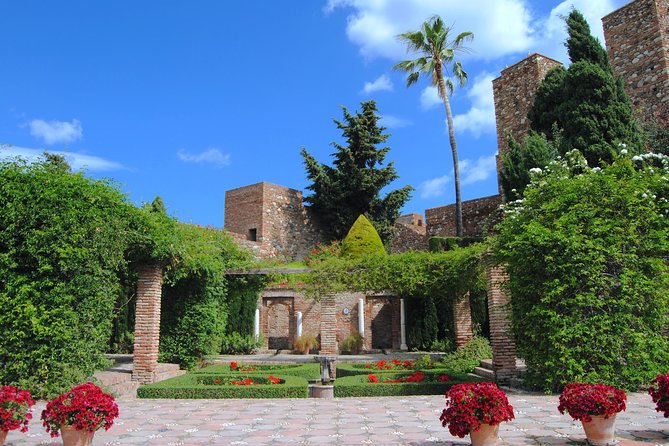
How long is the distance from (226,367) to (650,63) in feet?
55.9

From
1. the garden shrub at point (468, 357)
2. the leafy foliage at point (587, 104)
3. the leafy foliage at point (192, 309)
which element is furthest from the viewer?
the leafy foliage at point (587, 104)

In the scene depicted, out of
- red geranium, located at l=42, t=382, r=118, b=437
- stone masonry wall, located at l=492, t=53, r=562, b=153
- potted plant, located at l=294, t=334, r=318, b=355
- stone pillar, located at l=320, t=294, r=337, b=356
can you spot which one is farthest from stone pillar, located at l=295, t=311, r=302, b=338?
red geranium, located at l=42, t=382, r=118, b=437

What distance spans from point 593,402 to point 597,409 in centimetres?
7

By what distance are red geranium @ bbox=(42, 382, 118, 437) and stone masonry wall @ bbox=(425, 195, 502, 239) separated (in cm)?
1860

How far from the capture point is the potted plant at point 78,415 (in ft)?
14.7

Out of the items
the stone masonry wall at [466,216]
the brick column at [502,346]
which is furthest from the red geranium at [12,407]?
the stone masonry wall at [466,216]

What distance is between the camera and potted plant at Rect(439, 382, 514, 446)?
4.40 metres

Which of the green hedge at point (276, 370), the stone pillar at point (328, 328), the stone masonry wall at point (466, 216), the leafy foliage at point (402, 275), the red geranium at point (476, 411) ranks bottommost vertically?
the green hedge at point (276, 370)

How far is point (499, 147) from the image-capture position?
22.1m

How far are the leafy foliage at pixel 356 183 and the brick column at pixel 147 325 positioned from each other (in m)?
15.3

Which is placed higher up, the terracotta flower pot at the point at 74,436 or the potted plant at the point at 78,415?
the potted plant at the point at 78,415

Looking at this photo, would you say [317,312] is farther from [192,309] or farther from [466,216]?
[192,309]

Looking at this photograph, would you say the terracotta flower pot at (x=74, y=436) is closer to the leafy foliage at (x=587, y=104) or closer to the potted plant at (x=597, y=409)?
the potted plant at (x=597, y=409)

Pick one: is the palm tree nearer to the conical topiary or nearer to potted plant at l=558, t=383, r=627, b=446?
the conical topiary
